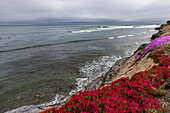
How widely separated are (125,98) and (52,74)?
511 inches

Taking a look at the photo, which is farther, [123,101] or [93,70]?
[93,70]

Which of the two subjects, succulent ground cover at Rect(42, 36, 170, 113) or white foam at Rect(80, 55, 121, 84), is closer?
succulent ground cover at Rect(42, 36, 170, 113)

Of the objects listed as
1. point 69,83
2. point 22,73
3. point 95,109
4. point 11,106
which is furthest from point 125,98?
point 22,73

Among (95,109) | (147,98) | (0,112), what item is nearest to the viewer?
(95,109)

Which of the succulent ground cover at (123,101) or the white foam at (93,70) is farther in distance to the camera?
the white foam at (93,70)

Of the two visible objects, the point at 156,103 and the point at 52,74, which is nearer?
the point at 156,103

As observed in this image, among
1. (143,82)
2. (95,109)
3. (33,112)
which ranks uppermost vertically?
(143,82)

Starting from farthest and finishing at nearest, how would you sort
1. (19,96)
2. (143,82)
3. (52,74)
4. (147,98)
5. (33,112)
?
(52,74), (19,96), (33,112), (143,82), (147,98)

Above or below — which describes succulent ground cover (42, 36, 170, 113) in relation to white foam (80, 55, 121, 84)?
above

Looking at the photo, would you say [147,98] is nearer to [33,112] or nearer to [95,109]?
[95,109]

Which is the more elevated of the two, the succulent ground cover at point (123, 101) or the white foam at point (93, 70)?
the succulent ground cover at point (123, 101)

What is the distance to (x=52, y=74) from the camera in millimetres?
15438

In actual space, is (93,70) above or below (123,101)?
below

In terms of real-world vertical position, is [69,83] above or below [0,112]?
above
